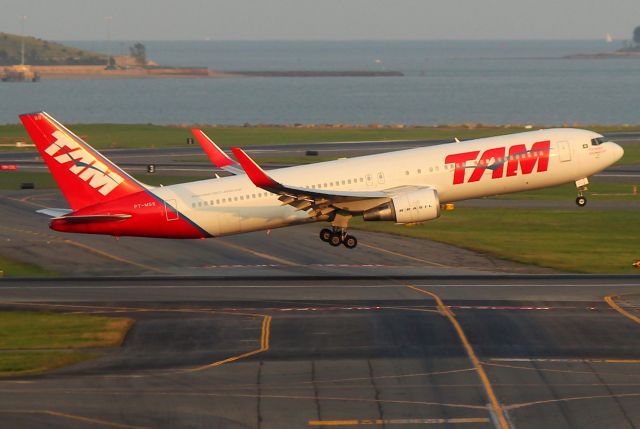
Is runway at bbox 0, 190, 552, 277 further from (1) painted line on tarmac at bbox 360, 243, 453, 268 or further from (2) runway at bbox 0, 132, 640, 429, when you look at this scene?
(2) runway at bbox 0, 132, 640, 429

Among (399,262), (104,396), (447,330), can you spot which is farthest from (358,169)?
(104,396)

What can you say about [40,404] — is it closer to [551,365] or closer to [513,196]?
[551,365]

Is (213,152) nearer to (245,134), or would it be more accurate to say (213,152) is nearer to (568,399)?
(568,399)

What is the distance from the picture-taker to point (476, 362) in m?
45.1

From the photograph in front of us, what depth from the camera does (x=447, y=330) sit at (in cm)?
5084

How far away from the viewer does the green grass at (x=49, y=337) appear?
150ft

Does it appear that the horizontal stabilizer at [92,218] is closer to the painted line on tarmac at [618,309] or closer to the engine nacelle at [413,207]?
the engine nacelle at [413,207]

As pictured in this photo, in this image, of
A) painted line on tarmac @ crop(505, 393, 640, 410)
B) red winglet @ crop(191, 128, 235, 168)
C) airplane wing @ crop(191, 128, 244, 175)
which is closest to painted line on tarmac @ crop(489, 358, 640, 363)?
painted line on tarmac @ crop(505, 393, 640, 410)

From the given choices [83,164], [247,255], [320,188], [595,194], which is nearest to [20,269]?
[83,164]

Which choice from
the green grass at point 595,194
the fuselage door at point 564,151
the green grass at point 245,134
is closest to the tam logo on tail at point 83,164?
the fuselage door at point 564,151

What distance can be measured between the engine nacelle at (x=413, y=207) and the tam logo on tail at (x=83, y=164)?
15237mm

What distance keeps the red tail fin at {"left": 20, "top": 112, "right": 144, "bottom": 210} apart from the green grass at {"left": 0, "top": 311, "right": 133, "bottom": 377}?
884cm

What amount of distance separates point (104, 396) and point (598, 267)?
3624 cm

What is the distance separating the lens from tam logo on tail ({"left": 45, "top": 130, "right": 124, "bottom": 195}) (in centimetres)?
6084
